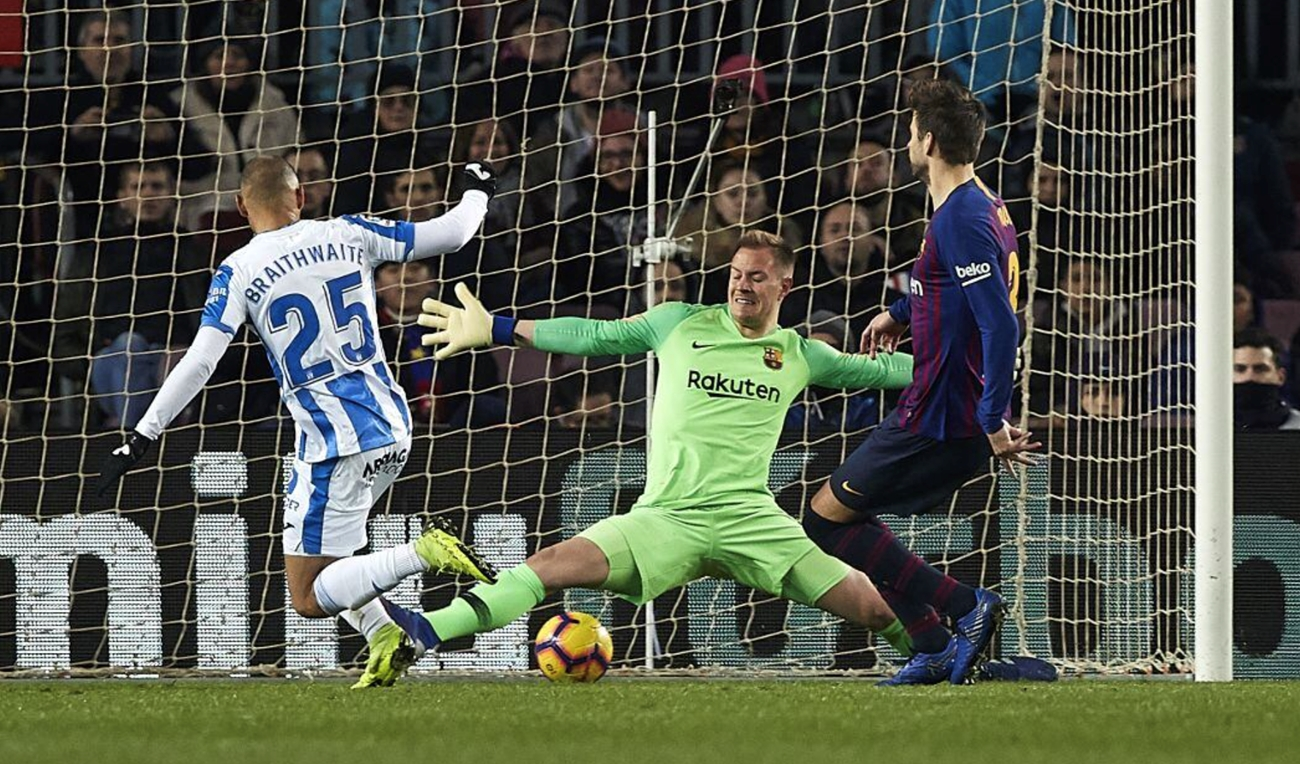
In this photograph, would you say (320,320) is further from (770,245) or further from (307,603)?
(770,245)

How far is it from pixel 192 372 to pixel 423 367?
228cm

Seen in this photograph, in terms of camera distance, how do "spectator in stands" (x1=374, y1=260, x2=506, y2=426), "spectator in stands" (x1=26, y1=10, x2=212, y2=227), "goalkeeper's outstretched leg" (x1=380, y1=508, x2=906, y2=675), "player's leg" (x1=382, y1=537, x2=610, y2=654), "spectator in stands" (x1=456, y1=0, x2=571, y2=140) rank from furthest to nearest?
"spectator in stands" (x1=456, y1=0, x2=571, y2=140) → "spectator in stands" (x1=26, y1=10, x2=212, y2=227) → "spectator in stands" (x1=374, y1=260, x2=506, y2=426) → "goalkeeper's outstretched leg" (x1=380, y1=508, x2=906, y2=675) → "player's leg" (x1=382, y1=537, x2=610, y2=654)

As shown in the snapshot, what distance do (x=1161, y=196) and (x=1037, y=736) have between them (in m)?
4.16

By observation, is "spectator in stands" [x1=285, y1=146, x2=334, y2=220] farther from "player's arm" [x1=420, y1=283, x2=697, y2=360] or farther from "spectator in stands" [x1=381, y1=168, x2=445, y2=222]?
"player's arm" [x1=420, y1=283, x2=697, y2=360]

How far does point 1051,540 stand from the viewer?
8.14m

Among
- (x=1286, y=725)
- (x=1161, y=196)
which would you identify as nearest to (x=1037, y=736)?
(x=1286, y=725)

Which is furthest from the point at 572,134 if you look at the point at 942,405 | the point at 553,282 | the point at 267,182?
the point at 942,405

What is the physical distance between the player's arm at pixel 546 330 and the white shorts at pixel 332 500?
41 cm

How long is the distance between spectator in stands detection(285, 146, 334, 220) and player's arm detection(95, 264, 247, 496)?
7.27ft

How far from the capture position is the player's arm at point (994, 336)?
6.12m

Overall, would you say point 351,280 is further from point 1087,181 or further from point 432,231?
point 1087,181

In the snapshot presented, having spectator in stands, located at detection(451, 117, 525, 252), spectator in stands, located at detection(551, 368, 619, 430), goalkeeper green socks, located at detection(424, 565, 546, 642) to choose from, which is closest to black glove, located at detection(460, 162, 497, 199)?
goalkeeper green socks, located at detection(424, 565, 546, 642)

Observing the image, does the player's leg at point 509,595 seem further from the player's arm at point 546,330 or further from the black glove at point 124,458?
the black glove at point 124,458

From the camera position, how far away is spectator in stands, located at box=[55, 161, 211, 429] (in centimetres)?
859
